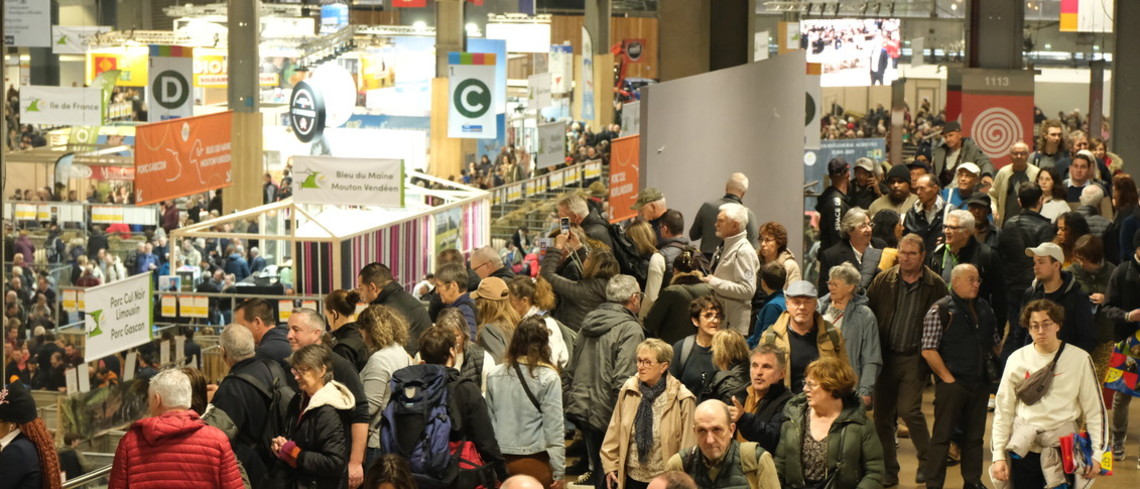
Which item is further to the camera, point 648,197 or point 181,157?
point 181,157

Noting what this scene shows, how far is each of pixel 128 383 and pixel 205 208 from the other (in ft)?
41.4

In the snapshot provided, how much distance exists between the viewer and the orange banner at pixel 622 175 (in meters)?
12.4

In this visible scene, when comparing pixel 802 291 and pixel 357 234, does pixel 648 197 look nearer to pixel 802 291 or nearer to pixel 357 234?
pixel 802 291

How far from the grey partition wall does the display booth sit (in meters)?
4.56

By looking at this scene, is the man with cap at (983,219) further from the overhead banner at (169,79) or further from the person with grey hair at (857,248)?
the overhead banner at (169,79)

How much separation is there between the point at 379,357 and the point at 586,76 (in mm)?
27412

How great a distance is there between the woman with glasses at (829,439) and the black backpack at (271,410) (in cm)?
209

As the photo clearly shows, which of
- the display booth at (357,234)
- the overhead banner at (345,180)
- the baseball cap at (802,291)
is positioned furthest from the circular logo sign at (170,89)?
the baseball cap at (802,291)

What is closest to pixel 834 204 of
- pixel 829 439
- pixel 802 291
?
pixel 802 291

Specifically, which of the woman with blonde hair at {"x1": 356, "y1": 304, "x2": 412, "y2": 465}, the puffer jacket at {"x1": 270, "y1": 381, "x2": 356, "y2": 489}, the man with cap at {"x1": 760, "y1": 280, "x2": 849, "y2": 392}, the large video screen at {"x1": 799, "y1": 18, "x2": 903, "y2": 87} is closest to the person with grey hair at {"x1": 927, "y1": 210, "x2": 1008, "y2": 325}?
the man with cap at {"x1": 760, "y1": 280, "x2": 849, "y2": 392}

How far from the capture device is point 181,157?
17.2 m

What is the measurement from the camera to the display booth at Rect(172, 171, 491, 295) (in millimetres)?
14242

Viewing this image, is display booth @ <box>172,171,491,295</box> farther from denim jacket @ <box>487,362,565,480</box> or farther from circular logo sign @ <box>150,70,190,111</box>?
denim jacket @ <box>487,362,565,480</box>

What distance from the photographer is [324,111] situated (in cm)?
1931
